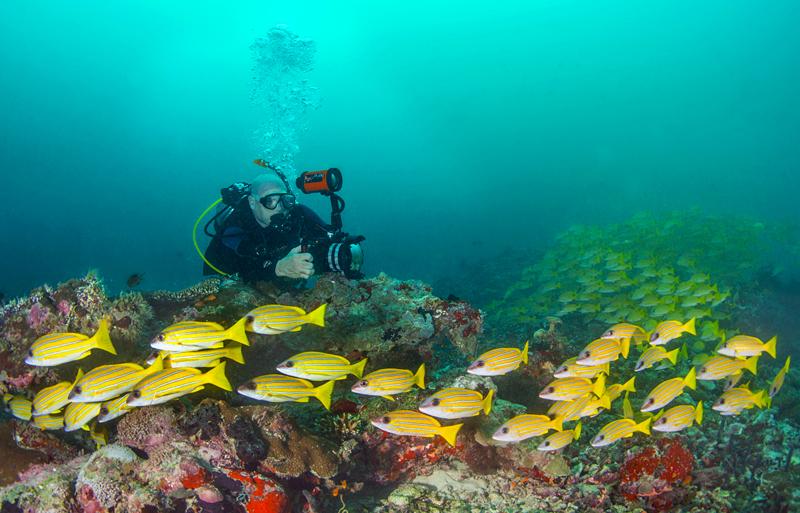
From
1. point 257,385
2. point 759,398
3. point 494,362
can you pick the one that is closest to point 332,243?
point 257,385

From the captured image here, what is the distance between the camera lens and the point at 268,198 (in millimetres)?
4598

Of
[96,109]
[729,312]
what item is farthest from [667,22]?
[96,109]

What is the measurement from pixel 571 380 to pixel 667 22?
12421cm

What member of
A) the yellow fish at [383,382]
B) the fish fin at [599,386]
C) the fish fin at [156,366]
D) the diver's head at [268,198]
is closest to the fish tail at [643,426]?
the fish fin at [599,386]

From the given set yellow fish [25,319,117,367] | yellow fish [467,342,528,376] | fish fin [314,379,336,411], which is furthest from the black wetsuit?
yellow fish [467,342,528,376]

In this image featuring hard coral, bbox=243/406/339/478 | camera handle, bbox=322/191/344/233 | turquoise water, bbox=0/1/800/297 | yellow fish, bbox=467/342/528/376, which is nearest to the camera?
hard coral, bbox=243/406/339/478

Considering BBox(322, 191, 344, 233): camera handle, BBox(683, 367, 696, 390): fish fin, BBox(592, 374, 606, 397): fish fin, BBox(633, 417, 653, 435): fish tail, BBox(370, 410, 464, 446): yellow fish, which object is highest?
BBox(322, 191, 344, 233): camera handle

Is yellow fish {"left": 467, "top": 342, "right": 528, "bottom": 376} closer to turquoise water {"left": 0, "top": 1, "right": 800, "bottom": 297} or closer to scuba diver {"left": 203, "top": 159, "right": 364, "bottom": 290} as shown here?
scuba diver {"left": 203, "top": 159, "right": 364, "bottom": 290}

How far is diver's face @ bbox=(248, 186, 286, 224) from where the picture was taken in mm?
4691

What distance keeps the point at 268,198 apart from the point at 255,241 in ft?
2.00

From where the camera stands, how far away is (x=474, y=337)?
4895mm

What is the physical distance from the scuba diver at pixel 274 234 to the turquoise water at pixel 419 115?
55.0 m

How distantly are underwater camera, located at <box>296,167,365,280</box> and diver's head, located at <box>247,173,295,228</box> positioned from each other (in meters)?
0.31

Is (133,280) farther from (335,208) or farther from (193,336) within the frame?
(193,336)
